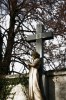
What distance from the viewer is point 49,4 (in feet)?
50.6

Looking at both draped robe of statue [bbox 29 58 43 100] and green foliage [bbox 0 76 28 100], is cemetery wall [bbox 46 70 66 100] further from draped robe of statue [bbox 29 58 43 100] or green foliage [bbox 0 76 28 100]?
green foliage [bbox 0 76 28 100]

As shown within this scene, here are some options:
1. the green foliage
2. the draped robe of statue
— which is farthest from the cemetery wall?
→ the green foliage

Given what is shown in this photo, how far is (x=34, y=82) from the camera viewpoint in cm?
973

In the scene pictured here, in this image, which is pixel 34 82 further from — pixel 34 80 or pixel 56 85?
pixel 56 85

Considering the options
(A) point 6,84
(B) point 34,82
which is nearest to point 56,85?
(B) point 34,82

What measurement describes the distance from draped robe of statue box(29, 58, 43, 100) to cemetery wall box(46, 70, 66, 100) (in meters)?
0.45

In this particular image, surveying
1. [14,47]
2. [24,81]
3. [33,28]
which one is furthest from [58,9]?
[24,81]

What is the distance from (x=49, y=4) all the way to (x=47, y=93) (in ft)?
22.0

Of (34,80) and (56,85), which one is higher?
(34,80)

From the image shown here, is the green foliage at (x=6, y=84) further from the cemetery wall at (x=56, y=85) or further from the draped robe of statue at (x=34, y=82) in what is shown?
the cemetery wall at (x=56, y=85)

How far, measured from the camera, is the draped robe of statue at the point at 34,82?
9594 millimetres

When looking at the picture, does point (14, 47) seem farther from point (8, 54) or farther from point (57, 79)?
point (57, 79)

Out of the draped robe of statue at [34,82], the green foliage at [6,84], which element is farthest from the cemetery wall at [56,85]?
the green foliage at [6,84]

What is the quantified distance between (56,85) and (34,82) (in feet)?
2.53
